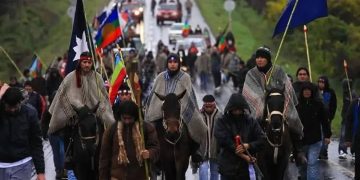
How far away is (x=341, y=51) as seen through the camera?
40.6m

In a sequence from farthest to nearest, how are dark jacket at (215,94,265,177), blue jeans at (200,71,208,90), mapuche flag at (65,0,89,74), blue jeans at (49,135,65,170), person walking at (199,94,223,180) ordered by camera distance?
blue jeans at (200,71,208,90) < blue jeans at (49,135,65,170) < person walking at (199,94,223,180) < mapuche flag at (65,0,89,74) < dark jacket at (215,94,265,177)

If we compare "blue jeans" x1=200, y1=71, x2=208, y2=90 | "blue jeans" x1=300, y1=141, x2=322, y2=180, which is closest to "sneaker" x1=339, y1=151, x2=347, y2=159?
"blue jeans" x1=300, y1=141, x2=322, y2=180

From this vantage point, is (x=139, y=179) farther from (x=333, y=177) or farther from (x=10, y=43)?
(x=10, y=43)

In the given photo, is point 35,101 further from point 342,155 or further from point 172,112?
point 172,112

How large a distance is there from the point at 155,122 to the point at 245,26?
61.1 meters

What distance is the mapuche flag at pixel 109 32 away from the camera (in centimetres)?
2297

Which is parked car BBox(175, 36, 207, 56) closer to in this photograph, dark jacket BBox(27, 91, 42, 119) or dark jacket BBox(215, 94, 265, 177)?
dark jacket BBox(27, 91, 42, 119)

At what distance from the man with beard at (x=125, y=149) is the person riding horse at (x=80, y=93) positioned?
2.69 meters

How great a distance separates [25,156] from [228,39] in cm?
4159

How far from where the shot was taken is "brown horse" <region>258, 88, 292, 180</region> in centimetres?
1416

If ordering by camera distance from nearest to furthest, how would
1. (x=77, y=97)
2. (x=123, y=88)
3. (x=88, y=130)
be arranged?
1. (x=88, y=130)
2. (x=77, y=97)
3. (x=123, y=88)

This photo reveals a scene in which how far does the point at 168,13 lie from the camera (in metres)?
80.2

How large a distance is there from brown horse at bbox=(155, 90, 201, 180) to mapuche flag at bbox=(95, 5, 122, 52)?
26.4ft

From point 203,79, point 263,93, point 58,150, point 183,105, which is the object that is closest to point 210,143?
point 183,105
